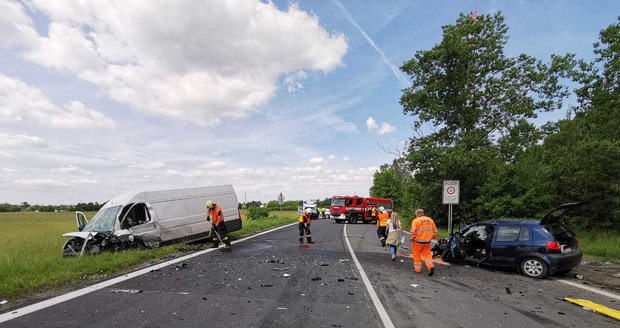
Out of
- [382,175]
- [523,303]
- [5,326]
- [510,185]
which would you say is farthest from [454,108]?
[382,175]

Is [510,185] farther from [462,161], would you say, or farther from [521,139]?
[521,139]

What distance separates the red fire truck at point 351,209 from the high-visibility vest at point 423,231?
102ft

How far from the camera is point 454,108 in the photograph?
29906mm

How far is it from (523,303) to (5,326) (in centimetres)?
752

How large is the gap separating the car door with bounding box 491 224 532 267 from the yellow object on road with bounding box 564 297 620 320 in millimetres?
2575

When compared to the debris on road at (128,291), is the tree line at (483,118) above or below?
above

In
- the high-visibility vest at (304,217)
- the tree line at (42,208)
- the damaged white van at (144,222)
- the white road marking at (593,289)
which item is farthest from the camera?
the tree line at (42,208)

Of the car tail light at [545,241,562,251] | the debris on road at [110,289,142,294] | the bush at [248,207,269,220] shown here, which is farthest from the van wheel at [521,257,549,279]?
the bush at [248,207,269,220]

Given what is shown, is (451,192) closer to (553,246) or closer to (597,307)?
(553,246)

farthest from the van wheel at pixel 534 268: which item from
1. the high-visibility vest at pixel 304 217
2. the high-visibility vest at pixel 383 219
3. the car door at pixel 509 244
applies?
the high-visibility vest at pixel 304 217

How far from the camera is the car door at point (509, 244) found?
9.76 m

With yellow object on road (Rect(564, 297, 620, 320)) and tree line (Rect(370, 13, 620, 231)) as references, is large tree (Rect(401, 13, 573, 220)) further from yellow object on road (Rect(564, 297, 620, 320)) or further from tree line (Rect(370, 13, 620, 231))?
yellow object on road (Rect(564, 297, 620, 320))

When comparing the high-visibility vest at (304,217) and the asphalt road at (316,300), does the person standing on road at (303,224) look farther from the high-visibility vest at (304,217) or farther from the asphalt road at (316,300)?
the asphalt road at (316,300)

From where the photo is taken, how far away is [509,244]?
1005 cm
